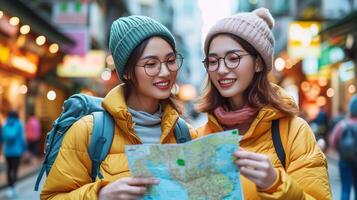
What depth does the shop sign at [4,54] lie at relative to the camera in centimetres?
1452

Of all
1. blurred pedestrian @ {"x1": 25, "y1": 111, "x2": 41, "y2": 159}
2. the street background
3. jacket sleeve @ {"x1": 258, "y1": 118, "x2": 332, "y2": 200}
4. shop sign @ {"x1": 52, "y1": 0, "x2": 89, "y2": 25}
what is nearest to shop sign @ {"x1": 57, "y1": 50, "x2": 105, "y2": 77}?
the street background

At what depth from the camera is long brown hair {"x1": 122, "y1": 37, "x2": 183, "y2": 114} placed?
2.65m

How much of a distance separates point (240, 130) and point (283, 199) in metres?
0.74

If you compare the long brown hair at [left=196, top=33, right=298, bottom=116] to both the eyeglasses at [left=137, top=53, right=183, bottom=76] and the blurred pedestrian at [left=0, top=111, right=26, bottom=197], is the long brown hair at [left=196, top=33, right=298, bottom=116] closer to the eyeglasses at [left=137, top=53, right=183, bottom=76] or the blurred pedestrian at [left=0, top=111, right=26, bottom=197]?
the eyeglasses at [left=137, top=53, right=183, bottom=76]

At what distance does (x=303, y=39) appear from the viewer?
21047 millimetres

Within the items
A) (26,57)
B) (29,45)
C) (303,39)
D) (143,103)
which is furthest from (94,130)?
(303,39)

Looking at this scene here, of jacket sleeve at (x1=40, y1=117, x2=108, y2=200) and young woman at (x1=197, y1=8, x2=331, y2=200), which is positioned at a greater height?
young woman at (x1=197, y1=8, x2=331, y2=200)

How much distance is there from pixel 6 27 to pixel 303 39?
12233 mm

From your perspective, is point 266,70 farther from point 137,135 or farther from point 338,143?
point 338,143

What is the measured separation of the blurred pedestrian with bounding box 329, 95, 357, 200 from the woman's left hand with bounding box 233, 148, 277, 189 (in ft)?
22.6

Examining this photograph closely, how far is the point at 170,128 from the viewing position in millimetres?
2656

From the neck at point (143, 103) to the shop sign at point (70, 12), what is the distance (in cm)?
1405

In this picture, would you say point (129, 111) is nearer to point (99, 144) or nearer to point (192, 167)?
point (99, 144)

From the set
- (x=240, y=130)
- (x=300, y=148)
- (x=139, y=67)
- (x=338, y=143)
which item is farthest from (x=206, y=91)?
(x=338, y=143)
